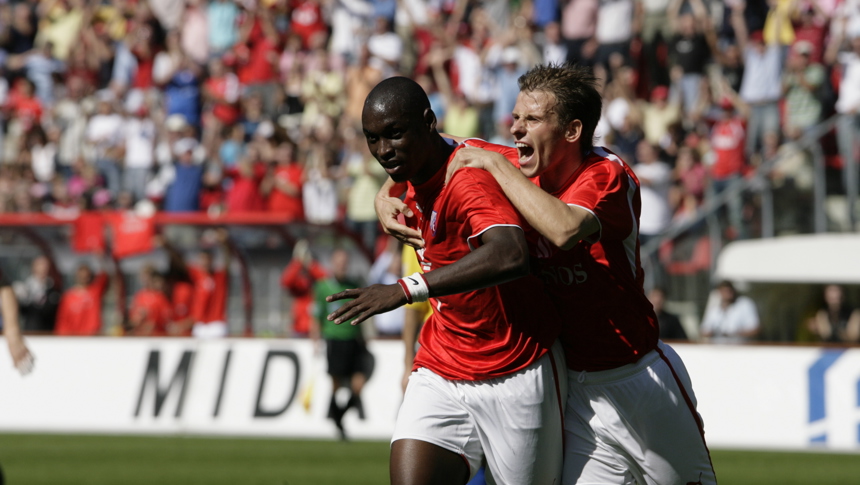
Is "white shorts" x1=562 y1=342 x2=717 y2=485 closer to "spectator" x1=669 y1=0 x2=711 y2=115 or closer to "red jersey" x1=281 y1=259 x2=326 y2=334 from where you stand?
"red jersey" x1=281 y1=259 x2=326 y2=334

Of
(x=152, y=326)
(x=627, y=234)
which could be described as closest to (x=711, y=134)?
(x=152, y=326)

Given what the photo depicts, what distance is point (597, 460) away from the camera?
5.02 metres

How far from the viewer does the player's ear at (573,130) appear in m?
4.86

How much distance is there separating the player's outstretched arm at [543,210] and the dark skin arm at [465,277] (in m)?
0.22

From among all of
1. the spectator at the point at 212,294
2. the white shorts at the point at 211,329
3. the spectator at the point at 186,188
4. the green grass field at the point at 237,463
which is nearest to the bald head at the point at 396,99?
the green grass field at the point at 237,463

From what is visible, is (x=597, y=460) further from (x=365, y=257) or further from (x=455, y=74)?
(x=455, y=74)

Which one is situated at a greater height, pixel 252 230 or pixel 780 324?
pixel 252 230

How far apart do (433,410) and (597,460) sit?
2.58 feet

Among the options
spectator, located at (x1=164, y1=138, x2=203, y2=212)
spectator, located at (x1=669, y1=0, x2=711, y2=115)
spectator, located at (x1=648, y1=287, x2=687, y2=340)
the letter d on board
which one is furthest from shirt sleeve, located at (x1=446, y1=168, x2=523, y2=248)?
spectator, located at (x1=164, y1=138, x2=203, y2=212)

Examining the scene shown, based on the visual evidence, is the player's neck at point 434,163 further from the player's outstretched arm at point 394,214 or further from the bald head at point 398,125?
the player's outstretched arm at point 394,214

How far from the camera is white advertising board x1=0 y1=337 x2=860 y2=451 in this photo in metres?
12.9

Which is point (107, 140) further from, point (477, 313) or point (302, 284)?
point (477, 313)

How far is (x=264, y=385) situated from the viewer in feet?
46.1

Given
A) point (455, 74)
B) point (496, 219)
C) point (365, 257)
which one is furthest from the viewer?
point (455, 74)
